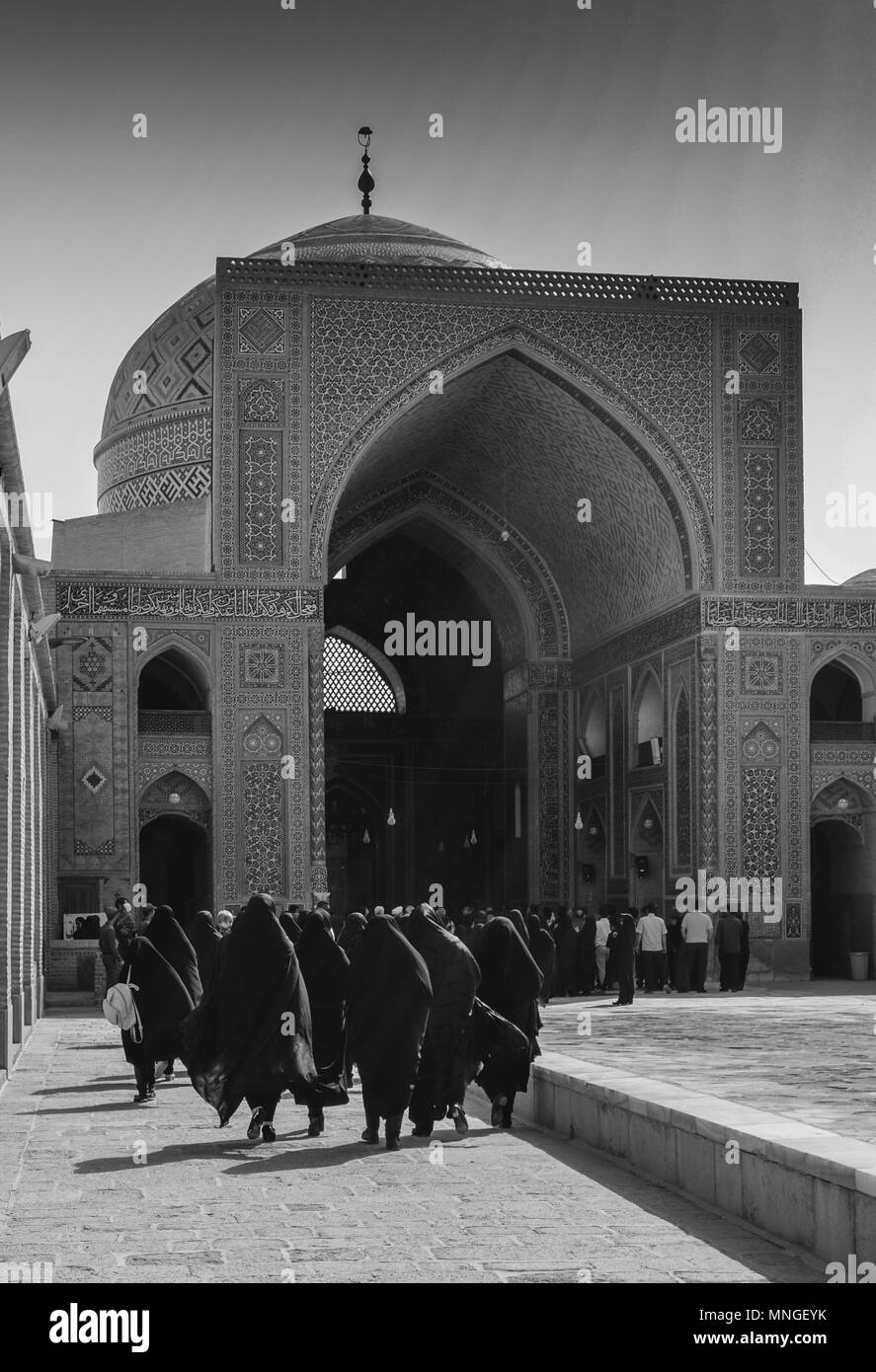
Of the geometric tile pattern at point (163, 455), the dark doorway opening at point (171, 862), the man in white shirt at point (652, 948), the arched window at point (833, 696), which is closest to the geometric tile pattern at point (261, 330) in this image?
the geometric tile pattern at point (163, 455)

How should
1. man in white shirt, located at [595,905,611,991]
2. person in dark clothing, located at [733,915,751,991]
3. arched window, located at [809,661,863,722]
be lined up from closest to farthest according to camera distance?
1. person in dark clothing, located at [733,915,751,991]
2. man in white shirt, located at [595,905,611,991]
3. arched window, located at [809,661,863,722]

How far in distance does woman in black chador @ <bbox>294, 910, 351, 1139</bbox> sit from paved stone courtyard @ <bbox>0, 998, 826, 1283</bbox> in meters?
0.32

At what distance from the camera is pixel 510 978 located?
929 centimetres

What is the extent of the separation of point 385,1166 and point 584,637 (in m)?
17.4

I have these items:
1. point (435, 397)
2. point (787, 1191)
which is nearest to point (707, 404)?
point (435, 397)

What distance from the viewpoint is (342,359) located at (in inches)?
814

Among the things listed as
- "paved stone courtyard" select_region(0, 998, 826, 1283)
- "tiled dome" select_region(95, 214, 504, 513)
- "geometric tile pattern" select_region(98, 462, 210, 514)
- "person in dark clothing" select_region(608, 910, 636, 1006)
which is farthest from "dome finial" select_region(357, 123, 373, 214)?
"paved stone courtyard" select_region(0, 998, 826, 1283)

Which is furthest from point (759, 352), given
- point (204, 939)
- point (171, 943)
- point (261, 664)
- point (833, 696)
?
point (171, 943)

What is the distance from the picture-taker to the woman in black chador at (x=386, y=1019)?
310 inches

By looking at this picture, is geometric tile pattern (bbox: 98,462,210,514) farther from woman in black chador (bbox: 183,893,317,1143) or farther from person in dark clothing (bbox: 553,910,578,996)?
woman in black chador (bbox: 183,893,317,1143)

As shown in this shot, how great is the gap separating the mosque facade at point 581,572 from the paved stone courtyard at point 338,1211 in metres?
11.1

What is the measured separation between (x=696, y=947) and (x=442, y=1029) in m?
11.5

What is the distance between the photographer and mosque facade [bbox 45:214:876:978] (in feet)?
65.9
